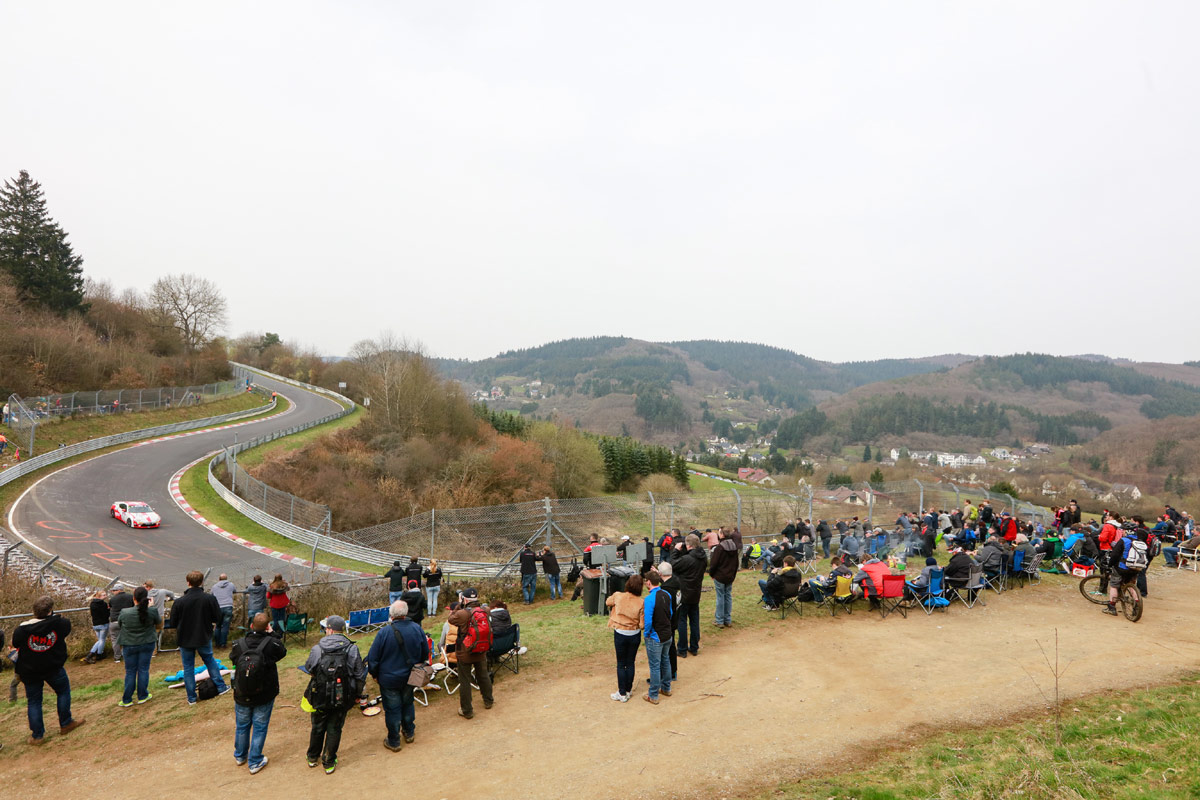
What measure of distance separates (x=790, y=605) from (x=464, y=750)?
7.05m

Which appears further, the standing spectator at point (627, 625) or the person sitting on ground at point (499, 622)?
the person sitting on ground at point (499, 622)

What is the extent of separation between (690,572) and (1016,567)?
9514mm

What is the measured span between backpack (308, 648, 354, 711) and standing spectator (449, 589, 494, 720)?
1.32m

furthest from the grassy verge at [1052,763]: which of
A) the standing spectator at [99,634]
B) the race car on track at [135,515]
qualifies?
the race car on track at [135,515]

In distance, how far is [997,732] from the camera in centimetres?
656

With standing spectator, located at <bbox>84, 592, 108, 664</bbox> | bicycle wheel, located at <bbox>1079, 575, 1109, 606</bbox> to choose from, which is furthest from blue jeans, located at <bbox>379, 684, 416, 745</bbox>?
bicycle wheel, located at <bbox>1079, 575, 1109, 606</bbox>

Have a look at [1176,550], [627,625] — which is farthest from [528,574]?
[1176,550]

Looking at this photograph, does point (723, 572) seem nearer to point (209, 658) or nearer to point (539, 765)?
point (539, 765)

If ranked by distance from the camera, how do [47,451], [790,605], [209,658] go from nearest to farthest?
[209,658] < [790,605] < [47,451]

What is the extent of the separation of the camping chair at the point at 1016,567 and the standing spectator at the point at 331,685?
13.7m

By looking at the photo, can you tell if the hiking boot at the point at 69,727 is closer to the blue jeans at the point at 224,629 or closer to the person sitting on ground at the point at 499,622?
the blue jeans at the point at 224,629

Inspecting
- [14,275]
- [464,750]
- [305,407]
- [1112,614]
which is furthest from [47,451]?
[1112,614]

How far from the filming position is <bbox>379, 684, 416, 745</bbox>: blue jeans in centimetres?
637

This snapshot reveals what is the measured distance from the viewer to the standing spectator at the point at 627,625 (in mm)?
7184
